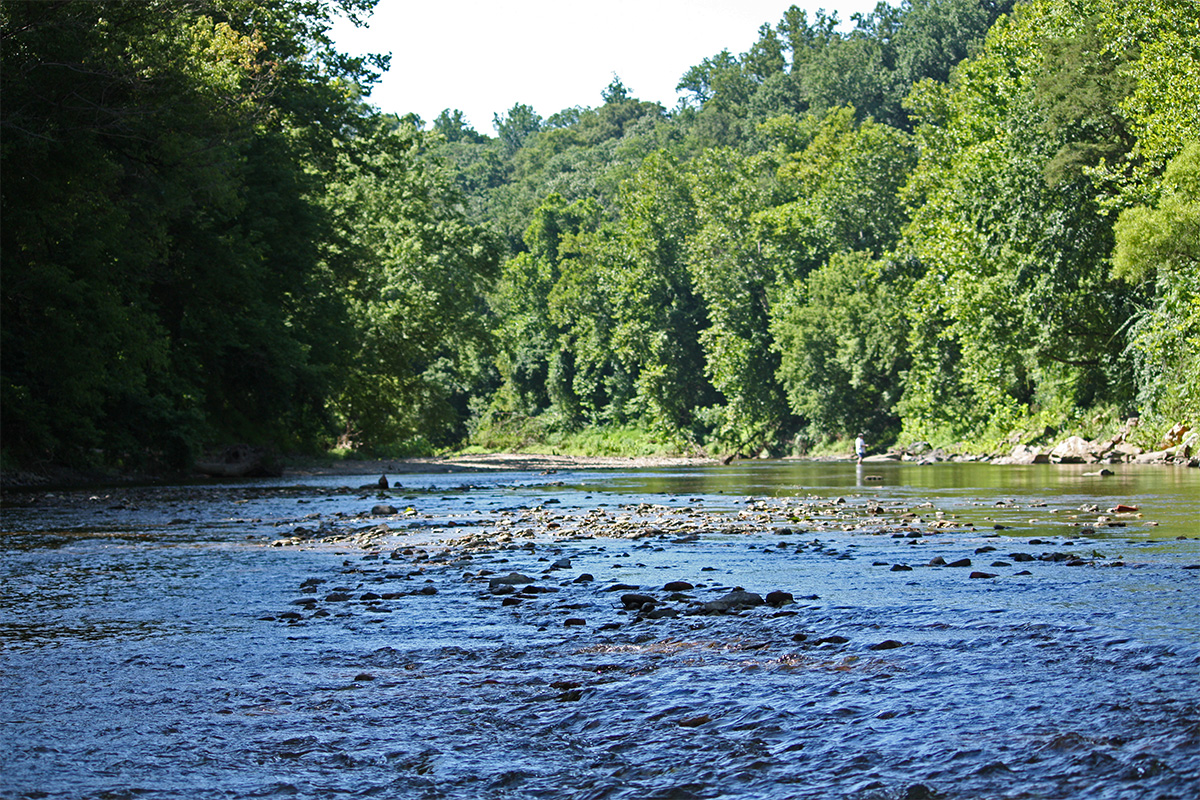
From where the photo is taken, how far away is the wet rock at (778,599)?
743cm

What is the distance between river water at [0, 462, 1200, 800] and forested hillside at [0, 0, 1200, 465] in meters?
14.0

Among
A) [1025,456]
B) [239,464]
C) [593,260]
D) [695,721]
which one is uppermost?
[593,260]

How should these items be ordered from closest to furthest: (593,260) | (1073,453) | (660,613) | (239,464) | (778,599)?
(660,613), (778,599), (239,464), (1073,453), (593,260)

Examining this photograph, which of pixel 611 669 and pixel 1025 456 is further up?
pixel 611 669

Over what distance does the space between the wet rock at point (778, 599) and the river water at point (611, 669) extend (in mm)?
23

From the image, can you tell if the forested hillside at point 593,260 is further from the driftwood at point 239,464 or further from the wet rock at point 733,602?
the wet rock at point 733,602

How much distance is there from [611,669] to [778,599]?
2.21 metres

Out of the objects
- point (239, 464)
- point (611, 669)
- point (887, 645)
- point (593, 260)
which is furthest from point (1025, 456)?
point (593, 260)

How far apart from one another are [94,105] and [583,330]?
59.8 metres

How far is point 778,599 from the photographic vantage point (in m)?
7.52

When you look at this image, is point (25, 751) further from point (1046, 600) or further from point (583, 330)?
point (583, 330)

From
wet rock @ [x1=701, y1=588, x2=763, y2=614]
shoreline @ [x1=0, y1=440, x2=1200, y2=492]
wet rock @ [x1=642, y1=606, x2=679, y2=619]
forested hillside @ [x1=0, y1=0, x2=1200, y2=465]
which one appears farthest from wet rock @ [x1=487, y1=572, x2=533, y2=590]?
shoreline @ [x1=0, y1=440, x2=1200, y2=492]

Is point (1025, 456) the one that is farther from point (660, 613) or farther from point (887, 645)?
point (887, 645)

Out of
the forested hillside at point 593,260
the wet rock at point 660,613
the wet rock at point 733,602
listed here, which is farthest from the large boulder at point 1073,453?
the wet rock at point 660,613
